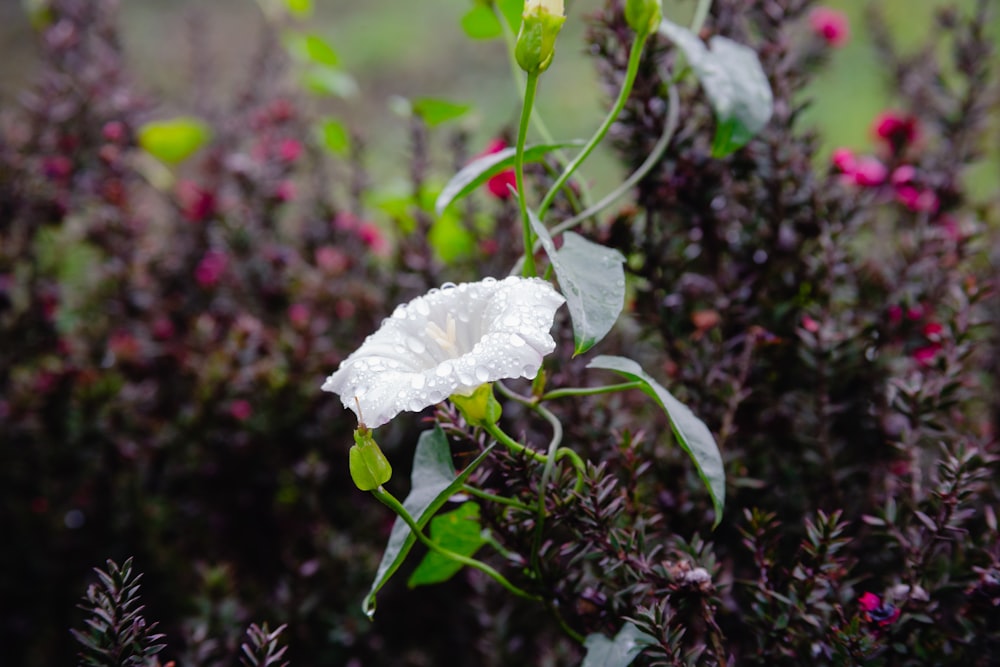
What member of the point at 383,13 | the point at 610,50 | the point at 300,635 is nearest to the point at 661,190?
the point at 610,50

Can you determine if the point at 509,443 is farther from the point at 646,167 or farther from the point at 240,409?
the point at 240,409

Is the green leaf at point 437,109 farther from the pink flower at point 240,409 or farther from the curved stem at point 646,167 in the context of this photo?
the pink flower at point 240,409

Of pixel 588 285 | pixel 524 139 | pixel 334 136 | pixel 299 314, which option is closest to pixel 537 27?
pixel 524 139

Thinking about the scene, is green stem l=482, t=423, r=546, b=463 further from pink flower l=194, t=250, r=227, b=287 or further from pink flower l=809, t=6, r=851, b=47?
pink flower l=809, t=6, r=851, b=47

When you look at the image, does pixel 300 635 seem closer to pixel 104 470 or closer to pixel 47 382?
pixel 104 470

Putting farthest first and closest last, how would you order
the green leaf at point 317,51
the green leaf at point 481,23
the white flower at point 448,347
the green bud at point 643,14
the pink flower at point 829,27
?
the green leaf at point 317,51 < the pink flower at point 829,27 < the green leaf at point 481,23 < the green bud at point 643,14 < the white flower at point 448,347

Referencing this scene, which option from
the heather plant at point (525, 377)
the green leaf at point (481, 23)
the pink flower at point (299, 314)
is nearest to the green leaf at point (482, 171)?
the heather plant at point (525, 377)

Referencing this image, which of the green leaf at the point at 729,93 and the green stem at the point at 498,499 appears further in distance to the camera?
the green leaf at the point at 729,93
